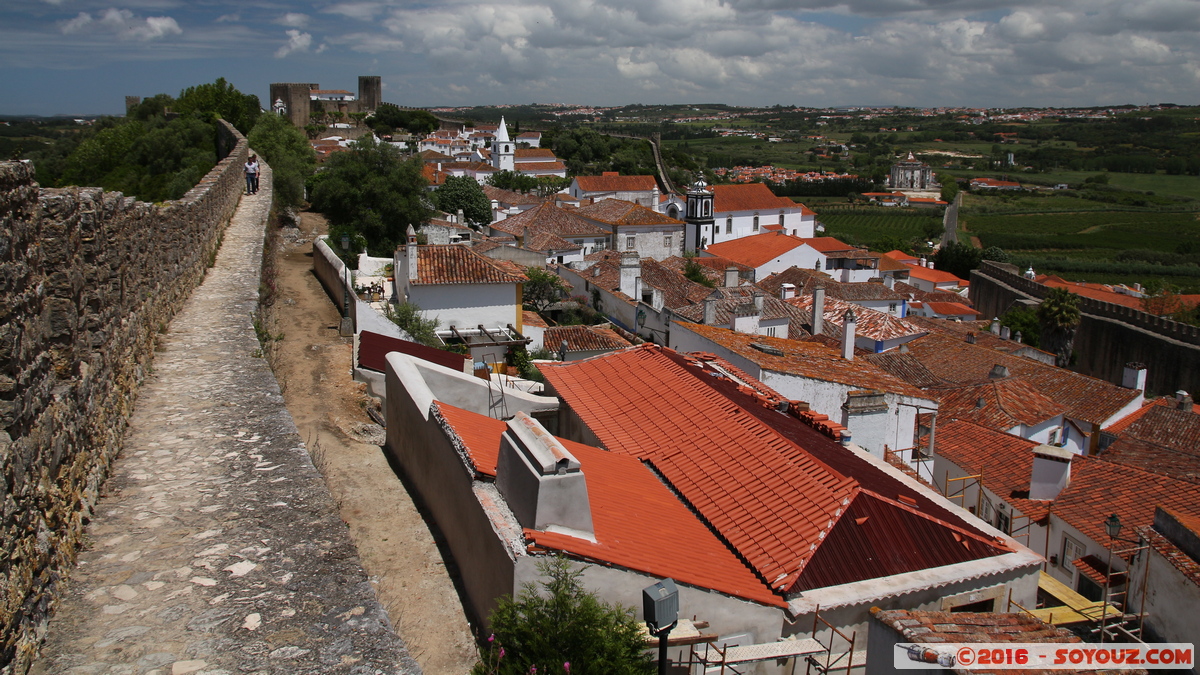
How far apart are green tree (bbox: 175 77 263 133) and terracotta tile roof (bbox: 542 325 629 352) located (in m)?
18.9

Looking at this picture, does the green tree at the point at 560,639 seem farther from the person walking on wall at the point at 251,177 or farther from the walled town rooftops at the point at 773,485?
the person walking on wall at the point at 251,177

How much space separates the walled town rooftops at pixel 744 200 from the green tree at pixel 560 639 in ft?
179

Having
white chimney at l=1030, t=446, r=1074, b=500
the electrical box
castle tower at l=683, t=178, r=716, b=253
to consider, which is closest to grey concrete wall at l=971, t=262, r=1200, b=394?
castle tower at l=683, t=178, r=716, b=253

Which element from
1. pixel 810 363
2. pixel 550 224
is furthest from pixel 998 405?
pixel 550 224

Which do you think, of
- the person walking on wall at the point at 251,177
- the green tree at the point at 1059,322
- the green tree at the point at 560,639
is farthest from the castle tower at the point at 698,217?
the green tree at the point at 560,639

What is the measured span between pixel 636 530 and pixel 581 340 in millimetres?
15720

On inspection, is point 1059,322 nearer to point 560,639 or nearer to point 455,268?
point 455,268

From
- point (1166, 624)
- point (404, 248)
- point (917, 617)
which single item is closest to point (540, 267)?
point (404, 248)

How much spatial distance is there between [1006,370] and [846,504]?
16112mm

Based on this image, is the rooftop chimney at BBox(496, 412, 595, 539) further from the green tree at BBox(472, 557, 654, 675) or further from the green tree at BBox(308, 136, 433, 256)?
the green tree at BBox(308, 136, 433, 256)

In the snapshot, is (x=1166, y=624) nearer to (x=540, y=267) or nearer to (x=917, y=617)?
(x=917, y=617)

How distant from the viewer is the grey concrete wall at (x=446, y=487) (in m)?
5.00

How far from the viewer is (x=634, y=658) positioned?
420 cm

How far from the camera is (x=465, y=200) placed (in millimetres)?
42500
